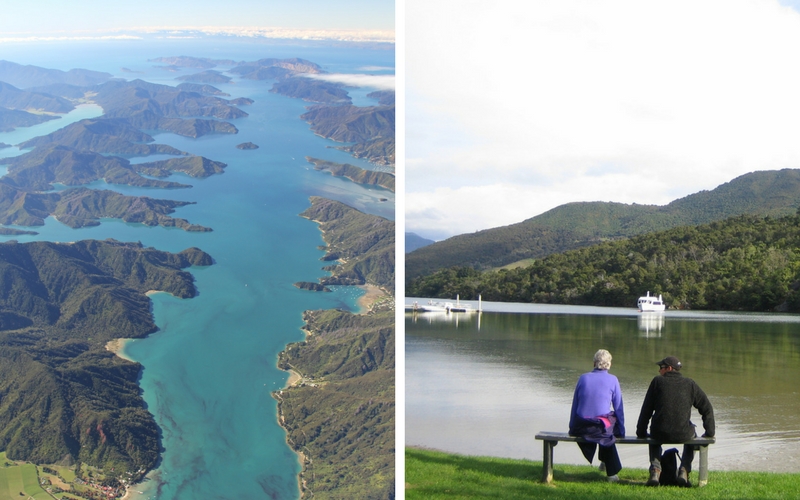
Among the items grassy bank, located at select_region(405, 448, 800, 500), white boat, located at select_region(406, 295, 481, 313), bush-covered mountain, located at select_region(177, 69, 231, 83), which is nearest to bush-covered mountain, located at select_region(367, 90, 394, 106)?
bush-covered mountain, located at select_region(177, 69, 231, 83)

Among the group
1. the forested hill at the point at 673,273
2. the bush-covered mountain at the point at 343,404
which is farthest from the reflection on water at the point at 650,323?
the bush-covered mountain at the point at 343,404

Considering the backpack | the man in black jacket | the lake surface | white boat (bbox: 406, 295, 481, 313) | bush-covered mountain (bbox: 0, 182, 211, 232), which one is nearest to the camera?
the man in black jacket

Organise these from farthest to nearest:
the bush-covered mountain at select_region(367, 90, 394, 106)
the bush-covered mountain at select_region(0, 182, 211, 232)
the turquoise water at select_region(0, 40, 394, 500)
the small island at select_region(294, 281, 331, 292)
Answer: the bush-covered mountain at select_region(367, 90, 394, 106), the small island at select_region(294, 281, 331, 292), the turquoise water at select_region(0, 40, 394, 500), the bush-covered mountain at select_region(0, 182, 211, 232)

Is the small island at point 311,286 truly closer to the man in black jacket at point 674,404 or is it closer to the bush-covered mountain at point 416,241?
the bush-covered mountain at point 416,241

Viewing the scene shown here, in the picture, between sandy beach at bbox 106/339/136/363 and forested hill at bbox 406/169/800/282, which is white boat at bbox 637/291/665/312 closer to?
forested hill at bbox 406/169/800/282

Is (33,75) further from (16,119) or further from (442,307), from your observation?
(442,307)

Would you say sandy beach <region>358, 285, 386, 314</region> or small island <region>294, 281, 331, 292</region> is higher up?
small island <region>294, 281, 331, 292</region>

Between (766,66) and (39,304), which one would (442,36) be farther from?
(39,304)
